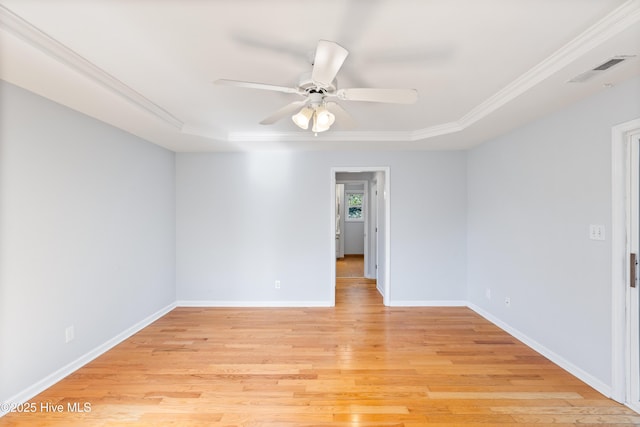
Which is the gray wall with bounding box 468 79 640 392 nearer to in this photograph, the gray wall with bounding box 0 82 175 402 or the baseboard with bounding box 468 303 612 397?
the baseboard with bounding box 468 303 612 397

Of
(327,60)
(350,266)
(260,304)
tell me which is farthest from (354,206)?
(327,60)

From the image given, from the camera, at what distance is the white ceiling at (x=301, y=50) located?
4.87 feet

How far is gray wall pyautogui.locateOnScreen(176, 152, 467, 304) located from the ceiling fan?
1945 millimetres

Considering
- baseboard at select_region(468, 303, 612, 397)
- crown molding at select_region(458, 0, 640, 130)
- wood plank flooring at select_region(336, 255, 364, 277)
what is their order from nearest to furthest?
1. crown molding at select_region(458, 0, 640, 130)
2. baseboard at select_region(468, 303, 612, 397)
3. wood plank flooring at select_region(336, 255, 364, 277)

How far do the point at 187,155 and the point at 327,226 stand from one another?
2236 mm

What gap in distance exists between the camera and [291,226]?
13.8 feet

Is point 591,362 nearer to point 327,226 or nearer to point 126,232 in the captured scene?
point 327,226

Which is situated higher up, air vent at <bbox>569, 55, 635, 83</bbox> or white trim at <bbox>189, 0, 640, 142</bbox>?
white trim at <bbox>189, 0, 640, 142</bbox>

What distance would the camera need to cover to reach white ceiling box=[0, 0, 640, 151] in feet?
4.87

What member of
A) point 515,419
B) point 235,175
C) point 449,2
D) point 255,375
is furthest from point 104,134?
point 515,419

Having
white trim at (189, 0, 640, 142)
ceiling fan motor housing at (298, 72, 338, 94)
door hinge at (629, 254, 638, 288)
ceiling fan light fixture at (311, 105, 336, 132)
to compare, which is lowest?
door hinge at (629, 254, 638, 288)

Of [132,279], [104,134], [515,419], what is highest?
[104,134]

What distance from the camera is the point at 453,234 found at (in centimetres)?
418

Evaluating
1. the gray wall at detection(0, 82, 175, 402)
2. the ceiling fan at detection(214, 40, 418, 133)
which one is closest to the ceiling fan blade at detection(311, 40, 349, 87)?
the ceiling fan at detection(214, 40, 418, 133)
